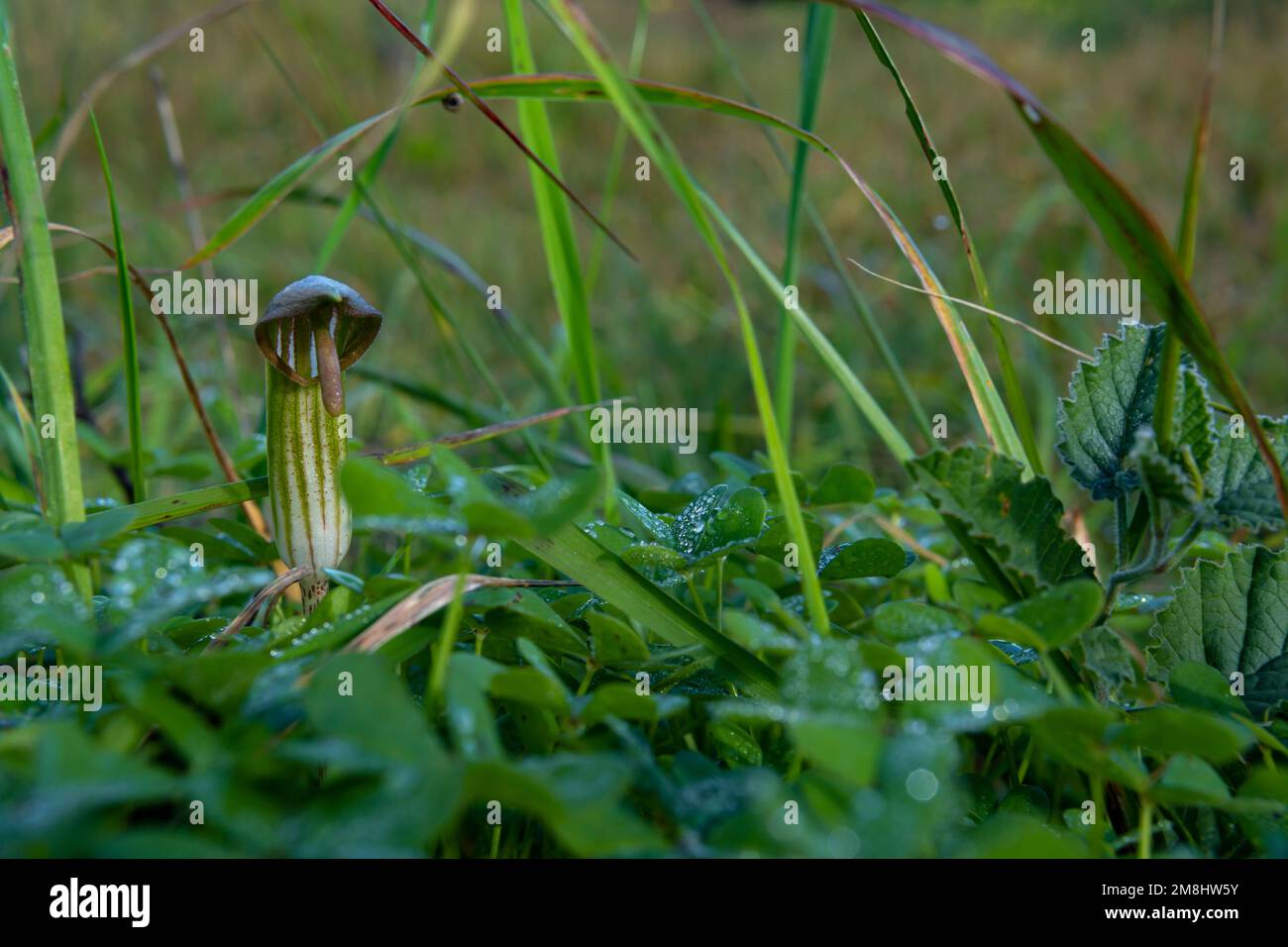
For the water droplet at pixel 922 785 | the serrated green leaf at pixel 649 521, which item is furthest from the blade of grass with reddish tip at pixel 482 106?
the water droplet at pixel 922 785

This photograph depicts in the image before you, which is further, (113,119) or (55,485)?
(113,119)

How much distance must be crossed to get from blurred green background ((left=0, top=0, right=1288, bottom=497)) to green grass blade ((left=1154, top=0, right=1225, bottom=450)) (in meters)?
0.64

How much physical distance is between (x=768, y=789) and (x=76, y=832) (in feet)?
1.24

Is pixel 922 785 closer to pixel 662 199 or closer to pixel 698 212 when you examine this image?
pixel 698 212

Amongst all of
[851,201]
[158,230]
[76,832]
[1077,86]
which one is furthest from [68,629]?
[1077,86]

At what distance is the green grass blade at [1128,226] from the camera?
2.66 feet

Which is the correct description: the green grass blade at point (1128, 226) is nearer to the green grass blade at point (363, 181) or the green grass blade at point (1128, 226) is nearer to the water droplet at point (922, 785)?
the water droplet at point (922, 785)

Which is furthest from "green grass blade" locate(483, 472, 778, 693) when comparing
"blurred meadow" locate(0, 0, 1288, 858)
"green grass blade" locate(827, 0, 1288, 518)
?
"green grass blade" locate(827, 0, 1288, 518)

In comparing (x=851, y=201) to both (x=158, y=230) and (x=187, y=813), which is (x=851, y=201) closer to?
(x=158, y=230)

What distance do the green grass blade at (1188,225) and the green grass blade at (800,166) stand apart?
543 mm

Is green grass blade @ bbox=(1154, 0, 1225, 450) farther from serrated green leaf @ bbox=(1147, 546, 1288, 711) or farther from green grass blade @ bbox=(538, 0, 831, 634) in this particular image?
green grass blade @ bbox=(538, 0, 831, 634)

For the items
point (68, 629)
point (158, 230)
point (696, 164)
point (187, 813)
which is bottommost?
point (187, 813)

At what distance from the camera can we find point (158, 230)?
13.1 ft

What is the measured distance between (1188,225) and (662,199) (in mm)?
4576
